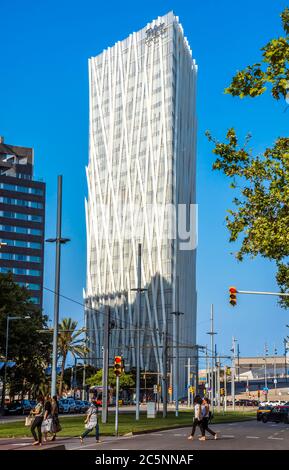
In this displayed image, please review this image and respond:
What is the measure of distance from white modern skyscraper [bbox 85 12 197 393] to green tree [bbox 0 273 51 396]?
73.9 meters

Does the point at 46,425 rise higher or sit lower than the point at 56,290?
lower

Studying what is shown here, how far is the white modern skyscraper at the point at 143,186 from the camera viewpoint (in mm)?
157125

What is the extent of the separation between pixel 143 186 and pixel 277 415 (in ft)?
349

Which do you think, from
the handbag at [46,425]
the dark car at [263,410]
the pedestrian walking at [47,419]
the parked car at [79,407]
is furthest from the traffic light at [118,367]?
the parked car at [79,407]

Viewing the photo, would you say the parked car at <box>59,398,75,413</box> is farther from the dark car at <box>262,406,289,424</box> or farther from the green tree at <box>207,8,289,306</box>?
the green tree at <box>207,8,289,306</box>

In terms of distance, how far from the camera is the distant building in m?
170

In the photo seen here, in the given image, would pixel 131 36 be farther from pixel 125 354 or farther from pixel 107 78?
pixel 125 354

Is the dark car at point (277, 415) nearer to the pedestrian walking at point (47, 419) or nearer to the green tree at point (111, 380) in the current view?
the pedestrian walking at point (47, 419)

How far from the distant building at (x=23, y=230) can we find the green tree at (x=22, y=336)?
299ft

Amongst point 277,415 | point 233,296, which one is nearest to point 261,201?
point 233,296

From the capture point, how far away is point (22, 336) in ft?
240

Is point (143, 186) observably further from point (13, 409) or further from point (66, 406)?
point (13, 409)

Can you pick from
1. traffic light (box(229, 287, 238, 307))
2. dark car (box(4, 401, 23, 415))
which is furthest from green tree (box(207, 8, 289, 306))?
dark car (box(4, 401, 23, 415))

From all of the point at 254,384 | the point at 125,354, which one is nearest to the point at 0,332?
the point at 125,354
